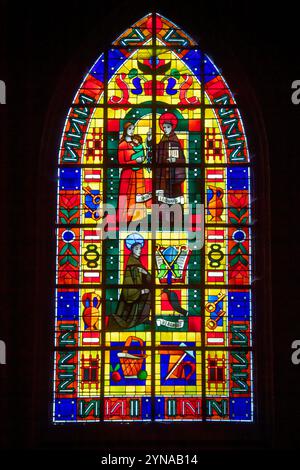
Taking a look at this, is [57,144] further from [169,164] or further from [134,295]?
[134,295]

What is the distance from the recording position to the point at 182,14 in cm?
825

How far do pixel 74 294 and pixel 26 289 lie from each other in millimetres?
413

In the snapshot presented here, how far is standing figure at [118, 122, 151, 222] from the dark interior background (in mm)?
524

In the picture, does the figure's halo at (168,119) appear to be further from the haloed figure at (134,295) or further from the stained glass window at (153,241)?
the haloed figure at (134,295)

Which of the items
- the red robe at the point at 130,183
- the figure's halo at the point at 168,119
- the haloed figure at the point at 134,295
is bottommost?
Answer: the haloed figure at the point at 134,295

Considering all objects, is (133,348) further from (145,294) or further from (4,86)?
(4,86)

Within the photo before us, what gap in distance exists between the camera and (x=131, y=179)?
8.12 meters

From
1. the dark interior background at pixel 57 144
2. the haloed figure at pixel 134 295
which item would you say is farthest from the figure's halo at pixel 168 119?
the haloed figure at pixel 134 295

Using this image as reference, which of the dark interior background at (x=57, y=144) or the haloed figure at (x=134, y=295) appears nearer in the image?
the dark interior background at (x=57, y=144)

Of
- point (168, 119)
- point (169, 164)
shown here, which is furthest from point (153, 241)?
point (168, 119)

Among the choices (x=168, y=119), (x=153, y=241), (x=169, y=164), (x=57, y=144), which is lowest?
(x=153, y=241)

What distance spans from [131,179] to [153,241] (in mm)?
522

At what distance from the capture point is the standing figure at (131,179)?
26.4 feet

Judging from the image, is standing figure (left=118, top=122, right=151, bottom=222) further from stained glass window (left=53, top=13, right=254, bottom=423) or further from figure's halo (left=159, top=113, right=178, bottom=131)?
figure's halo (left=159, top=113, right=178, bottom=131)
